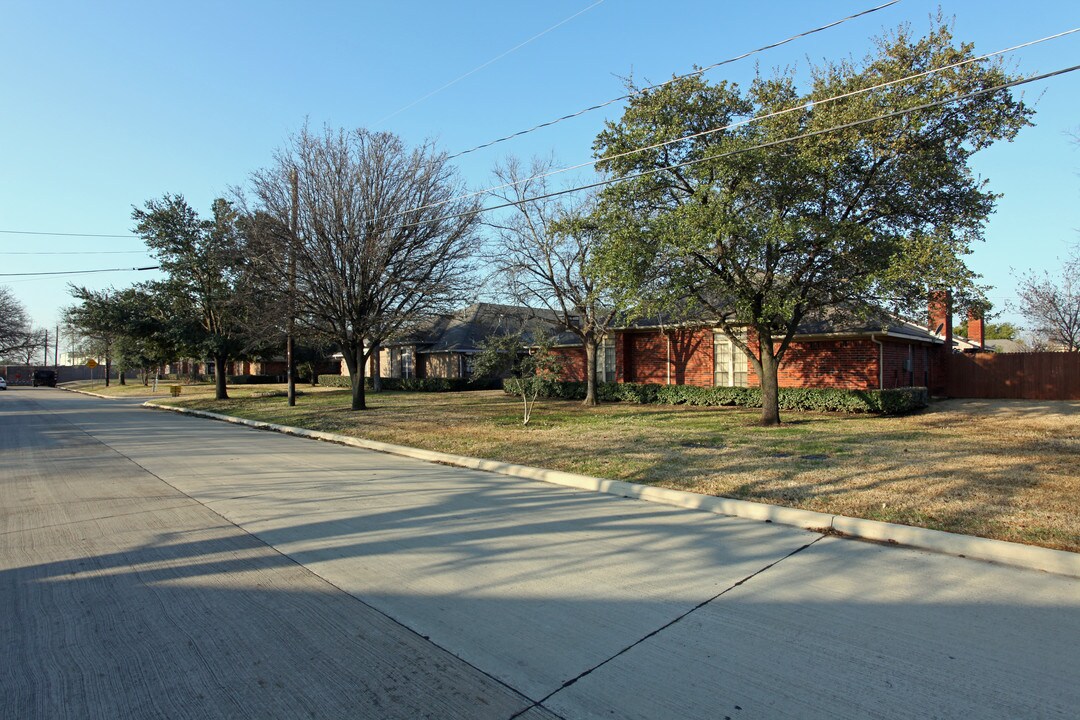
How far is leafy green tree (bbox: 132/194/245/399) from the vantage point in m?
30.6

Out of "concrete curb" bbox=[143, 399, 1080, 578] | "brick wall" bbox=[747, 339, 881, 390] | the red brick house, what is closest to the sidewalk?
"concrete curb" bbox=[143, 399, 1080, 578]

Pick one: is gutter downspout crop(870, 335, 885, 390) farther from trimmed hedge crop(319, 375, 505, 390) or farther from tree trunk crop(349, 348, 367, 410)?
trimmed hedge crop(319, 375, 505, 390)

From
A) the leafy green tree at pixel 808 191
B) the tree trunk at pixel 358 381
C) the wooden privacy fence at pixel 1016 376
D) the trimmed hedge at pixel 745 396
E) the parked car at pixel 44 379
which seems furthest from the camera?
the parked car at pixel 44 379

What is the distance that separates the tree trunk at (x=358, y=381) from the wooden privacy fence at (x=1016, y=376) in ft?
77.3

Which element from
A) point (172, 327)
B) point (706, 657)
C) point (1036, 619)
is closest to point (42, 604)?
point (706, 657)

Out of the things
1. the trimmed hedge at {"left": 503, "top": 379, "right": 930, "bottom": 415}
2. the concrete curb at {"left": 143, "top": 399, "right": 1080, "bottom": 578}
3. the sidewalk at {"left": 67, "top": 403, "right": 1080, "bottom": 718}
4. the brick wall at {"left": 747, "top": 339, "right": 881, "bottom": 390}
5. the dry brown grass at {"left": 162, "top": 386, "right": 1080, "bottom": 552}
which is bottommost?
the sidewalk at {"left": 67, "top": 403, "right": 1080, "bottom": 718}

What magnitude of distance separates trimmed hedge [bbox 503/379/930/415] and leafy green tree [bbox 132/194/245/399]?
14564 mm

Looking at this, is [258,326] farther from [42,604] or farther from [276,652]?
[276,652]

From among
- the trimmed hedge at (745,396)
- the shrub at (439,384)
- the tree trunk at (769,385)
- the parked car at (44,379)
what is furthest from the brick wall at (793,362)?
the parked car at (44,379)

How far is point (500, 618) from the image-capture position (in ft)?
14.5

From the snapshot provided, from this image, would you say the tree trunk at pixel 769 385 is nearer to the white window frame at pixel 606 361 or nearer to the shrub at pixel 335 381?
the white window frame at pixel 606 361

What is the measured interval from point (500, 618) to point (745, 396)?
18.5 meters

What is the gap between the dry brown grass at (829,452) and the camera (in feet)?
23.7

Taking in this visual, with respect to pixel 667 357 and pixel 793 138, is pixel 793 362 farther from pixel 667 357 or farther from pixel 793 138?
pixel 793 138
